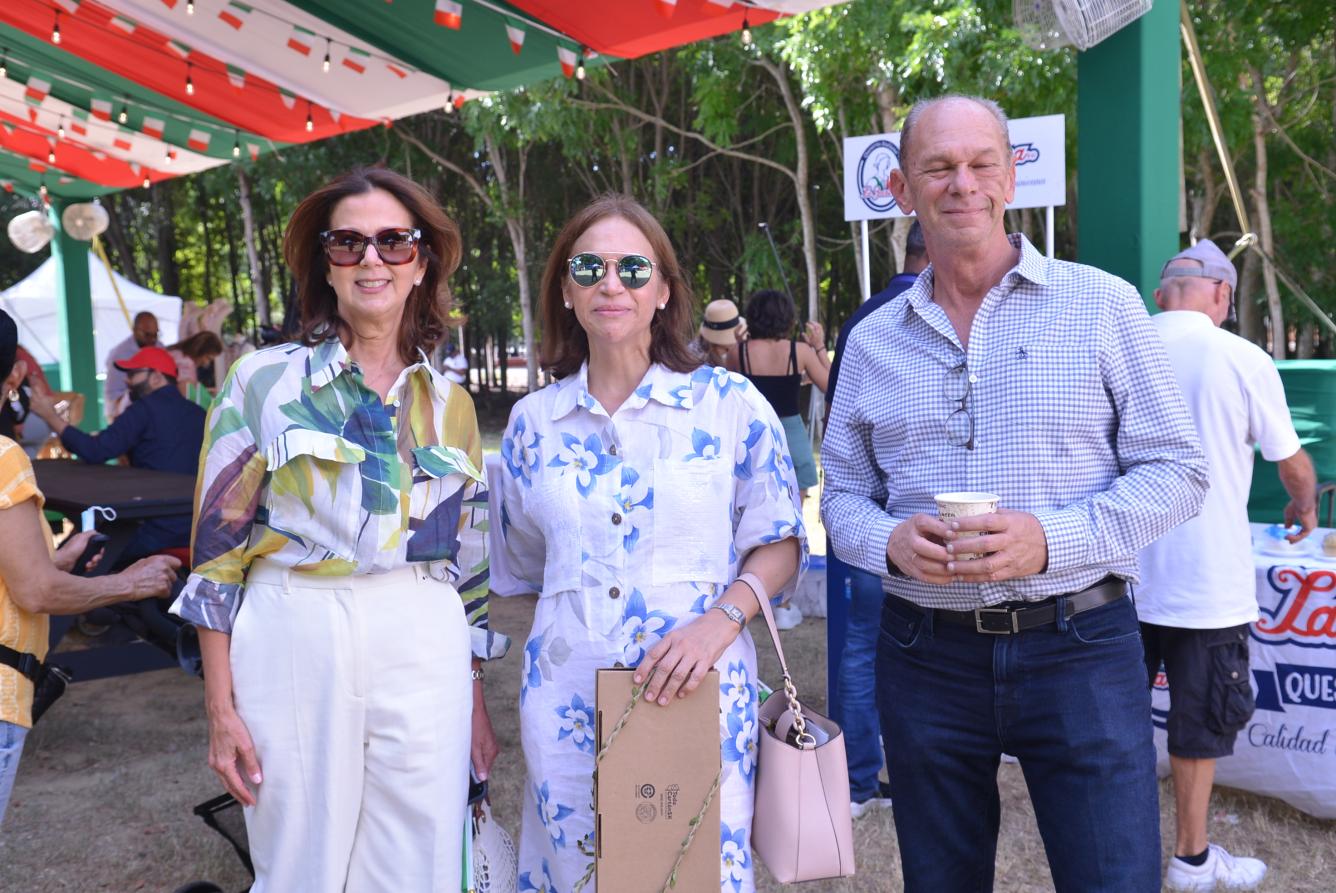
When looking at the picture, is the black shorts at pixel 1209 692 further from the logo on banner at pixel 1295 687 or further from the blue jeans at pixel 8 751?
the blue jeans at pixel 8 751

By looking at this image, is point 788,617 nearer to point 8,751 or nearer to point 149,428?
point 149,428

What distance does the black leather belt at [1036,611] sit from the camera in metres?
1.95

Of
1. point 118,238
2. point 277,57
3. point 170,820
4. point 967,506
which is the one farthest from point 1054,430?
point 118,238

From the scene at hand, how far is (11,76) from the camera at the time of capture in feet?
26.4

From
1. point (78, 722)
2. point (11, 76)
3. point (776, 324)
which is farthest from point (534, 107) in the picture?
point (78, 722)

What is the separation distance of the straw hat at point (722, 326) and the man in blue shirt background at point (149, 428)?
3.18 metres

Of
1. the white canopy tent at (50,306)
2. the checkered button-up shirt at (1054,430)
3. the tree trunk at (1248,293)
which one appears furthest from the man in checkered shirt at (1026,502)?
the tree trunk at (1248,293)

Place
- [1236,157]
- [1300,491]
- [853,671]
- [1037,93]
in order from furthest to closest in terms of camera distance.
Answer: [1236,157] → [1037,93] → [853,671] → [1300,491]

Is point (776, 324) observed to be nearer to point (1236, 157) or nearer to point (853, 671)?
point (853, 671)

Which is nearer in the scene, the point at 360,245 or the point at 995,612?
the point at 995,612

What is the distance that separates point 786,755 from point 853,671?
220 centimetres

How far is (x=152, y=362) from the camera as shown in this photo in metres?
6.24

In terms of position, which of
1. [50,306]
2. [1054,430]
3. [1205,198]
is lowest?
[1054,430]

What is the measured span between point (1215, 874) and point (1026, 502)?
2330 mm
